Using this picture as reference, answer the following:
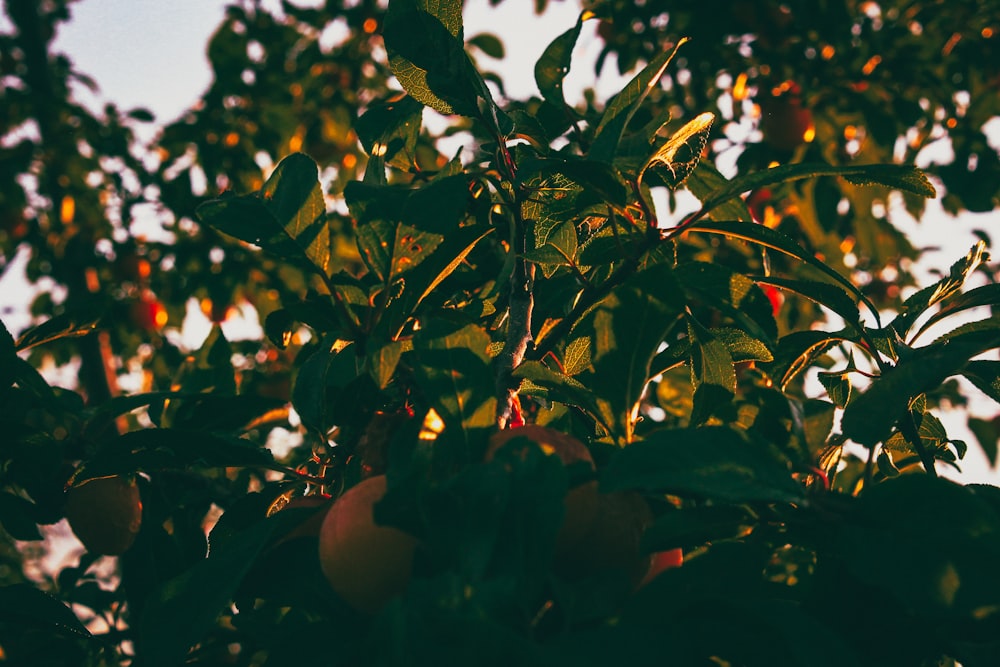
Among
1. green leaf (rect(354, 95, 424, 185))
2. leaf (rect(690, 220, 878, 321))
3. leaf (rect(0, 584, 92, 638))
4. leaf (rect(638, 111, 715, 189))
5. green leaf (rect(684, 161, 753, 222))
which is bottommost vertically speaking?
leaf (rect(0, 584, 92, 638))

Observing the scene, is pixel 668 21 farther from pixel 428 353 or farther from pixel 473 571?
pixel 473 571

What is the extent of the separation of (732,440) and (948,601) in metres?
0.13

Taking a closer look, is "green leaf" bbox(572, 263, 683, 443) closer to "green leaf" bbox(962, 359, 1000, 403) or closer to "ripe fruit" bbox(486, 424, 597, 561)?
"ripe fruit" bbox(486, 424, 597, 561)

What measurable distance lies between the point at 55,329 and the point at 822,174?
2.79 ft

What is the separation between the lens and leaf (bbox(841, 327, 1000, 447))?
0.45m

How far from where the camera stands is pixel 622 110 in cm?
56

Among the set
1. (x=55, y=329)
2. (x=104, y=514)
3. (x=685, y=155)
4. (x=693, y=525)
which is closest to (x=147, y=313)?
(x=55, y=329)

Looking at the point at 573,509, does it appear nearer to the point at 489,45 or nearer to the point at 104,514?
the point at 104,514

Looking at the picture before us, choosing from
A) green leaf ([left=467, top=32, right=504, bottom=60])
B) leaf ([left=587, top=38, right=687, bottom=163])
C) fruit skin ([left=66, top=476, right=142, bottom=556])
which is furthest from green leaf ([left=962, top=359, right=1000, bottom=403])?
green leaf ([left=467, top=32, right=504, bottom=60])

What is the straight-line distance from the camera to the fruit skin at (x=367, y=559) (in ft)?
1.49

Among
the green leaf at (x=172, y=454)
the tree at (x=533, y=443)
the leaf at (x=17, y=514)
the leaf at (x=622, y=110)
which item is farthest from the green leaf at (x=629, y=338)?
the leaf at (x=17, y=514)

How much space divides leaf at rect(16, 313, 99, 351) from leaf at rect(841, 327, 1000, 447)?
842 mm

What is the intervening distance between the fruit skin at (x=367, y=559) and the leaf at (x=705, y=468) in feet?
0.47

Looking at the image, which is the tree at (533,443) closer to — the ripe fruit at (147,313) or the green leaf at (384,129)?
the green leaf at (384,129)
